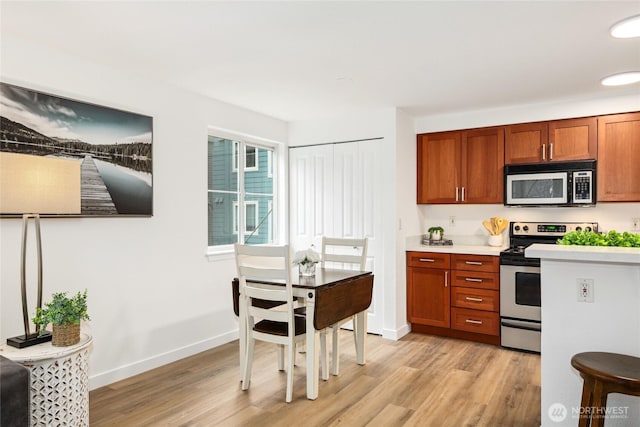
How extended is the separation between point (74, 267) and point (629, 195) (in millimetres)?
4491

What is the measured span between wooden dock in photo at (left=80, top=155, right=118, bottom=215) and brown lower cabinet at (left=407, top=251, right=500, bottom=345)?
2926 millimetres

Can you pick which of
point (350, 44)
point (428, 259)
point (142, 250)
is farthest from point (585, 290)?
point (142, 250)

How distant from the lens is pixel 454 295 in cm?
419

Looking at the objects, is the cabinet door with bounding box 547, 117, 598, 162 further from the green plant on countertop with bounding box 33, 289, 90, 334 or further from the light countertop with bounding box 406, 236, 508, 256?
the green plant on countertop with bounding box 33, 289, 90, 334

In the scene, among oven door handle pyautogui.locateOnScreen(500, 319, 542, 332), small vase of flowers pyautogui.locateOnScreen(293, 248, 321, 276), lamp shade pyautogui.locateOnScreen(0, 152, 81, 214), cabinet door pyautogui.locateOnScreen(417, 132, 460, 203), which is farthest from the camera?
cabinet door pyautogui.locateOnScreen(417, 132, 460, 203)

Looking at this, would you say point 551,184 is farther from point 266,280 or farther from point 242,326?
point 242,326

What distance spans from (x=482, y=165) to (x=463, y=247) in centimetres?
88

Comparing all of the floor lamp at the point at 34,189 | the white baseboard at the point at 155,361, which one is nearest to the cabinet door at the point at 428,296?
the white baseboard at the point at 155,361

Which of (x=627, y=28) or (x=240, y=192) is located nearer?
(x=627, y=28)

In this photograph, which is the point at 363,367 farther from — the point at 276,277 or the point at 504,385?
the point at 276,277

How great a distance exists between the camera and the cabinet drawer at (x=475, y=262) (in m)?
3.98

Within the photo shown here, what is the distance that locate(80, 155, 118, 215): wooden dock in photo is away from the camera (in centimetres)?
286

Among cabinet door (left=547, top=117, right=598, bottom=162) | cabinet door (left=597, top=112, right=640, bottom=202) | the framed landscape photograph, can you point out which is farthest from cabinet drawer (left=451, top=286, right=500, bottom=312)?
the framed landscape photograph

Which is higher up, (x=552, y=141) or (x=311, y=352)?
(x=552, y=141)
